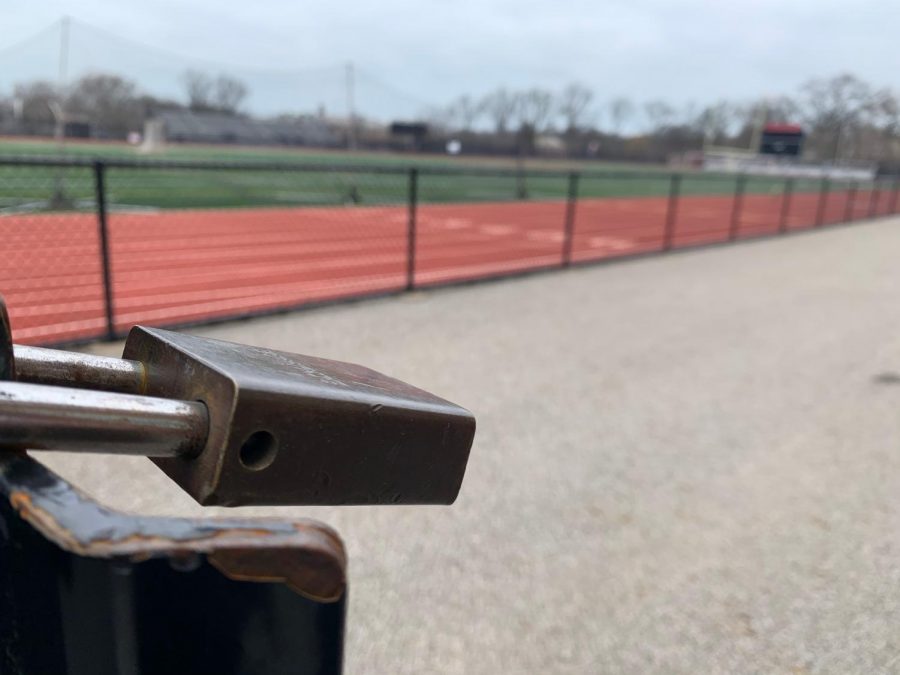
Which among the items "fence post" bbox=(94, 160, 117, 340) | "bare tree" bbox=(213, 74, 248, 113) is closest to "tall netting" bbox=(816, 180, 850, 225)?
"fence post" bbox=(94, 160, 117, 340)

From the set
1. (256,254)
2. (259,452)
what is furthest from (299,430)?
(256,254)

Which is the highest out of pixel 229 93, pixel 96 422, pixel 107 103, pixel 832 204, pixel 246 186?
pixel 229 93

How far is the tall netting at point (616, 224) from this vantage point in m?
14.4

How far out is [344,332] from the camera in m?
6.96

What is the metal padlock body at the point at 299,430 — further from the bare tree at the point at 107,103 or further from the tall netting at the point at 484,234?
the bare tree at the point at 107,103

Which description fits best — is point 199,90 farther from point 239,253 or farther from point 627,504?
point 627,504

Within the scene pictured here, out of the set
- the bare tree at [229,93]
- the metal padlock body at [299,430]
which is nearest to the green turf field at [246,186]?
the bare tree at [229,93]

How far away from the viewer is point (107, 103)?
2691 cm

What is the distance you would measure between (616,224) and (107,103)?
18316 millimetres

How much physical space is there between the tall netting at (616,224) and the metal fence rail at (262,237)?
74mm

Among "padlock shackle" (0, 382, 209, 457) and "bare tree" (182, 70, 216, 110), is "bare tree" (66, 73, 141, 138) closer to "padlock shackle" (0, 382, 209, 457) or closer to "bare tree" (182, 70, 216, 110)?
"bare tree" (182, 70, 216, 110)

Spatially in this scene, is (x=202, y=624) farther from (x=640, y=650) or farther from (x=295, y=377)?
(x=640, y=650)

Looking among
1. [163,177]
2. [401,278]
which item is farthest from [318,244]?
[163,177]

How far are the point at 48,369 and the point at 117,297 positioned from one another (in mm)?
8488
